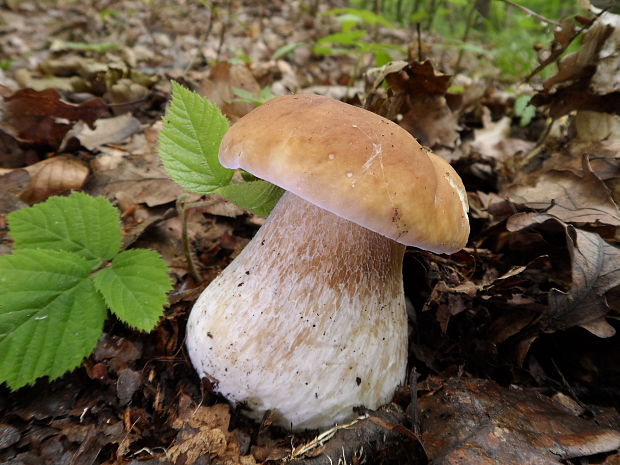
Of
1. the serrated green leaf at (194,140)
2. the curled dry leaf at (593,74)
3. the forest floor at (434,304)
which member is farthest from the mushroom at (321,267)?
the curled dry leaf at (593,74)

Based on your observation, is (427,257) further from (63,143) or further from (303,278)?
(63,143)

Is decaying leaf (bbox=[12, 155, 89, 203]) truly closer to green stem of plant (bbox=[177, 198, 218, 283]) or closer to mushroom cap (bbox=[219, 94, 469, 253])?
green stem of plant (bbox=[177, 198, 218, 283])

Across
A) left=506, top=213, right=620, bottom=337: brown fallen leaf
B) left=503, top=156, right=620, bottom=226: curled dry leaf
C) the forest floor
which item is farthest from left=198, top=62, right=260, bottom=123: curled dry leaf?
left=506, top=213, right=620, bottom=337: brown fallen leaf

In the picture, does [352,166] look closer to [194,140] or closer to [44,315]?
[194,140]

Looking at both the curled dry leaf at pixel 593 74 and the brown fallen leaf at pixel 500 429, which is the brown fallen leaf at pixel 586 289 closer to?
the brown fallen leaf at pixel 500 429

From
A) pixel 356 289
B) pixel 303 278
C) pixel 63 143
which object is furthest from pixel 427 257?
pixel 63 143

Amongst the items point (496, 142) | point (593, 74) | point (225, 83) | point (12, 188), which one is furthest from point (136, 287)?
point (496, 142)

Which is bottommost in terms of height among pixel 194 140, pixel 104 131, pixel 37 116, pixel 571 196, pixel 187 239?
pixel 104 131
